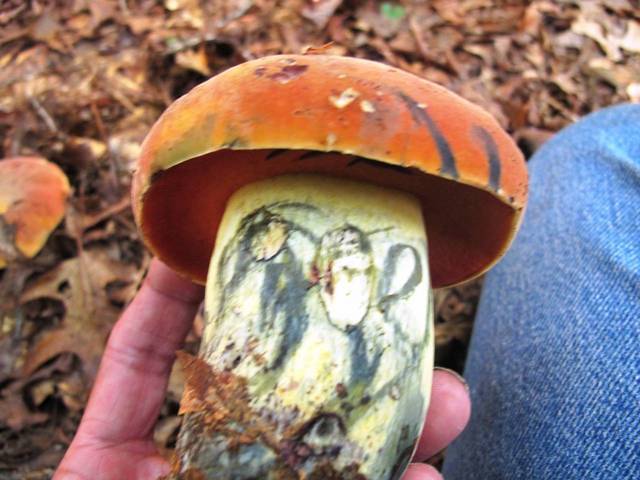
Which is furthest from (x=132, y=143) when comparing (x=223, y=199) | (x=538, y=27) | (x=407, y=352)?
(x=538, y=27)

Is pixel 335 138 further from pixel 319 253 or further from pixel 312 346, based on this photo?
pixel 312 346

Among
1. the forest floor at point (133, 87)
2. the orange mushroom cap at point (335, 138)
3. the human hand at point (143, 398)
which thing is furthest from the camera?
the forest floor at point (133, 87)

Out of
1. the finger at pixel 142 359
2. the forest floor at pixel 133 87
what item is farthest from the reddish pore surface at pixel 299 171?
the forest floor at pixel 133 87

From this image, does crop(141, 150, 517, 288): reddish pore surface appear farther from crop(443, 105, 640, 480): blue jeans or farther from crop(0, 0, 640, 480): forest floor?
crop(0, 0, 640, 480): forest floor

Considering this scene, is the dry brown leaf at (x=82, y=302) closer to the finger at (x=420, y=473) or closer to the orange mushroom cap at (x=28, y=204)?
the orange mushroom cap at (x=28, y=204)

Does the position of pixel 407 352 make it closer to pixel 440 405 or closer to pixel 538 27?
pixel 440 405

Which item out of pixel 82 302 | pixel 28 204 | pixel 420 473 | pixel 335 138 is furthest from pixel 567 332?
pixel 28 204
